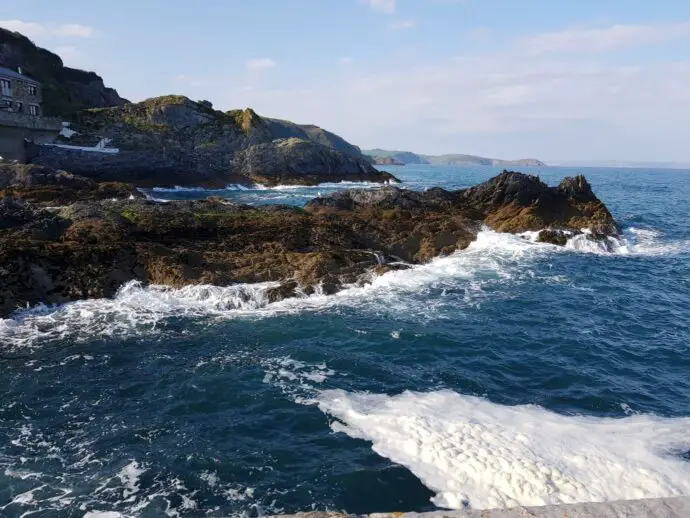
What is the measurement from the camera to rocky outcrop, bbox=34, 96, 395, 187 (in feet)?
239

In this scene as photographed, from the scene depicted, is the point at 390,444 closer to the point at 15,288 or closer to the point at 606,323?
the point at 606,323

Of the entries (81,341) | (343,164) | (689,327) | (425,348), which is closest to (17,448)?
(81,341)

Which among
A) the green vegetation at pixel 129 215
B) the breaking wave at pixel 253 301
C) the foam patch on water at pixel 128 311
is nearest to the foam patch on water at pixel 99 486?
the foam patch on water at pixel 128 311

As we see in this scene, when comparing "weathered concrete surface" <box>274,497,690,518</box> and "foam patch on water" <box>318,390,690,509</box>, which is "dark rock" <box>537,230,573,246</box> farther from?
"weathered concrete surface" <box>274,497,690,518</box>

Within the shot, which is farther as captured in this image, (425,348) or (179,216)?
(179,216)

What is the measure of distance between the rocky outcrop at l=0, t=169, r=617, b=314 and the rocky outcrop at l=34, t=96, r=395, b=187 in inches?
1123

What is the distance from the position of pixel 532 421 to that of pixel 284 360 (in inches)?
334

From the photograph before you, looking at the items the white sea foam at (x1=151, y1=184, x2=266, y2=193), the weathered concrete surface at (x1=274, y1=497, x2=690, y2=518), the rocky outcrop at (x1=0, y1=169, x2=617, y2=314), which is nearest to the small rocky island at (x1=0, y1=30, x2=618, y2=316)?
the rocky outcrop at (x1=0, y1=169, x2=617, y2=314)

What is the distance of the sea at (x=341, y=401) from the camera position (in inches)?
425

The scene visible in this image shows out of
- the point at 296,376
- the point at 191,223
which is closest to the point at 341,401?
the point at 296,376

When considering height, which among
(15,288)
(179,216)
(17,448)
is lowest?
(17,448)

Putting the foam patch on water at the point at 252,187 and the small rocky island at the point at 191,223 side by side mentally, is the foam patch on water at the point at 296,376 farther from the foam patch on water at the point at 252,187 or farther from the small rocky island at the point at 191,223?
the foam patch on water at the point at 252,187

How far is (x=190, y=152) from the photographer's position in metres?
83.4

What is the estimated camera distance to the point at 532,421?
13.8 m
